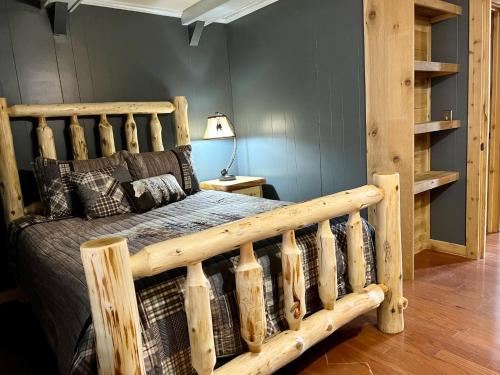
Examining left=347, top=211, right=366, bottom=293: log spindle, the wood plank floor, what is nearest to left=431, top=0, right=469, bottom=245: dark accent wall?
the wood plank floor

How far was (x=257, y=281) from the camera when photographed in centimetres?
132

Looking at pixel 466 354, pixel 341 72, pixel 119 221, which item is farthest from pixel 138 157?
pixel 466 354

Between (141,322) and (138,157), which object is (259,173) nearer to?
(138,157)

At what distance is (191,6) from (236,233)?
2652 millimetres

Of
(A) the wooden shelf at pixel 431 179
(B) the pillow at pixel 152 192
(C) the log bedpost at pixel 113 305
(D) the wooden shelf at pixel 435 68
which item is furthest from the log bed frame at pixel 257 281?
(B) the pillow at pixel 152 192

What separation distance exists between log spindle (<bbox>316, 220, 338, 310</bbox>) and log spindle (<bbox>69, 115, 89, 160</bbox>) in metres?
2.02

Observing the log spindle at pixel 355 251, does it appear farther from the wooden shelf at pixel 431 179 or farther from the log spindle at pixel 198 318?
the wooden shelf at pixel 431 179

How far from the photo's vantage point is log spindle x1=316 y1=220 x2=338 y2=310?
5.17ft

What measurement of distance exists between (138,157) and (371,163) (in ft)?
5.56

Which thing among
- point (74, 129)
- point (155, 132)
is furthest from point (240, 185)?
point (74, 129)

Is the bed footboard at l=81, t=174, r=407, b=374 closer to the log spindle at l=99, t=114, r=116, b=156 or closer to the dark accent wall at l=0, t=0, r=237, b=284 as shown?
the log spindle at l=99, t=114, r=116, b=156

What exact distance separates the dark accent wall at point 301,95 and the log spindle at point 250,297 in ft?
5.84

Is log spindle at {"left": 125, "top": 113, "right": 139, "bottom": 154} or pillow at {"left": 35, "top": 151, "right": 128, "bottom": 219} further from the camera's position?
log spindle at {"left": 125, "top": 113, "right": 139, "bottom": 154}

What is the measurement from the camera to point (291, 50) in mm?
3191
